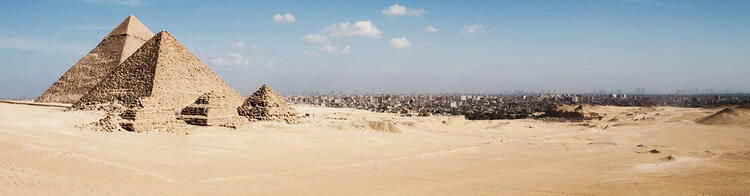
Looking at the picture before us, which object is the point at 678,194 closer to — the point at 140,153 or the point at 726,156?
the point at 726,156

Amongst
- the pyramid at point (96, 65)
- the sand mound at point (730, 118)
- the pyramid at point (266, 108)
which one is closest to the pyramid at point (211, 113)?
the pyramid at point (266, 108)

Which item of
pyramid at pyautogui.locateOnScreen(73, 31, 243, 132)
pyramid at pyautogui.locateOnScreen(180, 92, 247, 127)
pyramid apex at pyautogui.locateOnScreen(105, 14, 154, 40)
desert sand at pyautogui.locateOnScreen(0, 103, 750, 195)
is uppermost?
pyramid apex at pyautogui.locateOnScreen(105, 14, 154, 40)

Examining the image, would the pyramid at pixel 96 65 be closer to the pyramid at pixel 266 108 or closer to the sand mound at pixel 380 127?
the pyramid at pixel 266 108

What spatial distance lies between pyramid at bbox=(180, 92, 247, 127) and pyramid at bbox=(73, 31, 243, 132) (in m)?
6.59

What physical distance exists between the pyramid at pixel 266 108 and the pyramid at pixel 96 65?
18.3 m

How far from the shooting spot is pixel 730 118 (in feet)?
102

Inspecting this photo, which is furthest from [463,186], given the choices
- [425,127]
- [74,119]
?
[425,127]

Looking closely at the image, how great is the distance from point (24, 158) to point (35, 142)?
2017 mm

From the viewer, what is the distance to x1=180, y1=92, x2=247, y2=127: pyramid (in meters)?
18.9

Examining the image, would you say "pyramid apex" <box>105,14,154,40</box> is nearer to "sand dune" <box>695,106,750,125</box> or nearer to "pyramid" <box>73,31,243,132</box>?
"pyramid" <box>73,31,243,132</box>

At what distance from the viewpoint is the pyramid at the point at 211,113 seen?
18922mm

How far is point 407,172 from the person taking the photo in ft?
36.5

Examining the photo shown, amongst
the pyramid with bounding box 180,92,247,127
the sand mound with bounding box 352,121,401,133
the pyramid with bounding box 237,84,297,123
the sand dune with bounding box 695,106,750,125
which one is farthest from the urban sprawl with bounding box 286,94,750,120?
the pyramid with bounding box 180,92,247,127

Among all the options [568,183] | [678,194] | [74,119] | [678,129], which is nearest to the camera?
[678,194]
